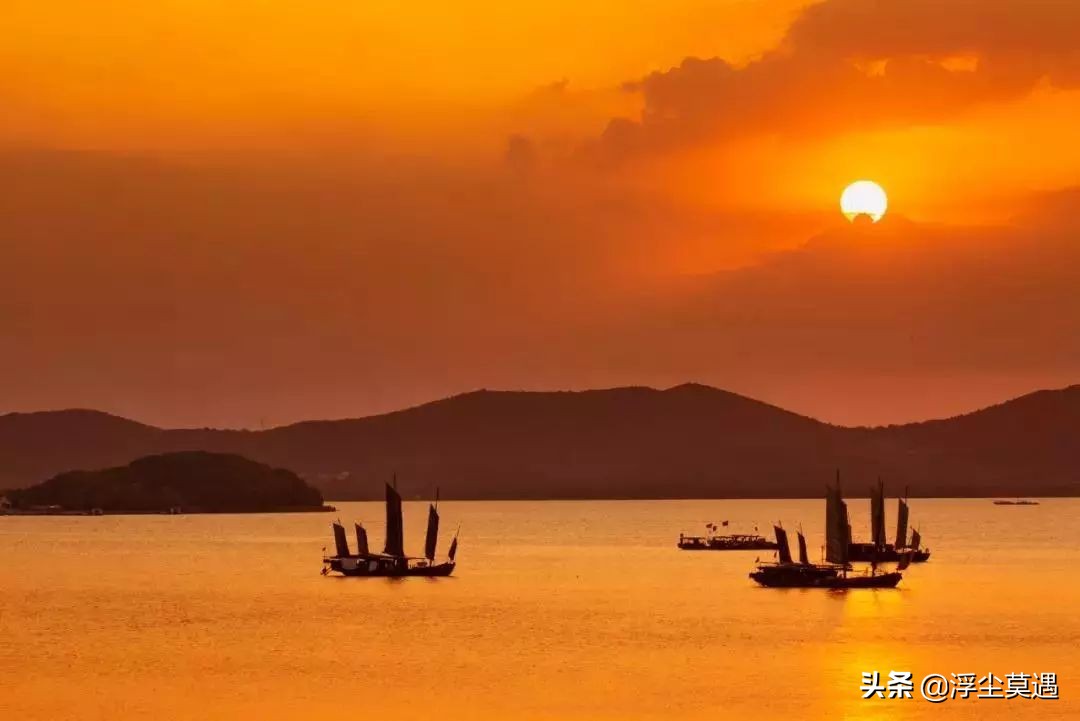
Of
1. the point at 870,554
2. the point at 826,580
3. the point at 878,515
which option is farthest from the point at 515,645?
the point at 870,554

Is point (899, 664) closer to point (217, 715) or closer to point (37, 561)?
point (217, 715)

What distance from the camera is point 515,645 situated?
96812mm

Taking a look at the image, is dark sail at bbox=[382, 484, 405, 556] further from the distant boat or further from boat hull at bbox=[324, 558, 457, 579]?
the distant boat

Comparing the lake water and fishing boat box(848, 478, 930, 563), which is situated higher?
fishing boat box(848, 478, 930, 563)

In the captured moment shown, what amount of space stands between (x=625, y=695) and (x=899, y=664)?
18.0m

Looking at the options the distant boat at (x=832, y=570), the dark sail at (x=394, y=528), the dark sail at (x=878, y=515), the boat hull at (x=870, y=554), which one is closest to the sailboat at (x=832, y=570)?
the distant boat at (x=832, y=570)

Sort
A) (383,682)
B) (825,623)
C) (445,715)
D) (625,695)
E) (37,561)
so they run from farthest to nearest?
(37,561) → (825,623) → (383,682) → (625,695) → (445,715)

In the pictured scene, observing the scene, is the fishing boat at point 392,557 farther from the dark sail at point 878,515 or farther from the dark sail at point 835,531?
the dark sail at point 878,515

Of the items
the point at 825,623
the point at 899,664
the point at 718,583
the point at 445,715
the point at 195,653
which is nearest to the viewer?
the point at 445,715

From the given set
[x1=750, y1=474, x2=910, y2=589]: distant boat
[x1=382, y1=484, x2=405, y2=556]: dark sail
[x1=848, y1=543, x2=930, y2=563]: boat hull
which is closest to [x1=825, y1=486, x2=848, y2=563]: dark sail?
[x1=750, y1=474, x2=910, y2=589]: distant boat

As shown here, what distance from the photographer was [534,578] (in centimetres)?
16000

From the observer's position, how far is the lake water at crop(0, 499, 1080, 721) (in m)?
73.2

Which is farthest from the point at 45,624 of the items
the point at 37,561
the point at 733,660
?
the point at 37,561

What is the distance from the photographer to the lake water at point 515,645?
7319 cm
